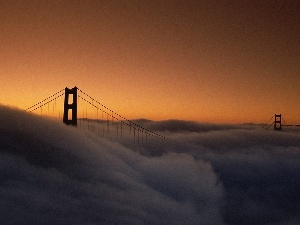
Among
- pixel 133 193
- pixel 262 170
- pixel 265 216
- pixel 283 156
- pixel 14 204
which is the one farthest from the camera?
pixel 283 156

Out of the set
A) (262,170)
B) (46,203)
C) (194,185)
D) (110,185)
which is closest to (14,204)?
(46,203)

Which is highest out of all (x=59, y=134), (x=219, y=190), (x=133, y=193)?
(x=59, y=134)

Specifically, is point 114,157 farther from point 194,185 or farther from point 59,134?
point 194,185

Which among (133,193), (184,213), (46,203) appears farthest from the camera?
(184,213)

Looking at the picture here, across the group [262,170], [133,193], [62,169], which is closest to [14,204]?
[62,169]

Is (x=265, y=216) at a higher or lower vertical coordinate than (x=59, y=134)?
lower

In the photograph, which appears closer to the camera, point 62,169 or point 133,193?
point 62,169

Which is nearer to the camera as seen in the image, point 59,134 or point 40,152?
point 40,152

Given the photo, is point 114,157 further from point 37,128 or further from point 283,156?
point 283,156

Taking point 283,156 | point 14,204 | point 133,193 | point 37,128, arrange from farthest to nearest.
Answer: point 283,156 < point 37,128 < point 133,193 < point 14,204
